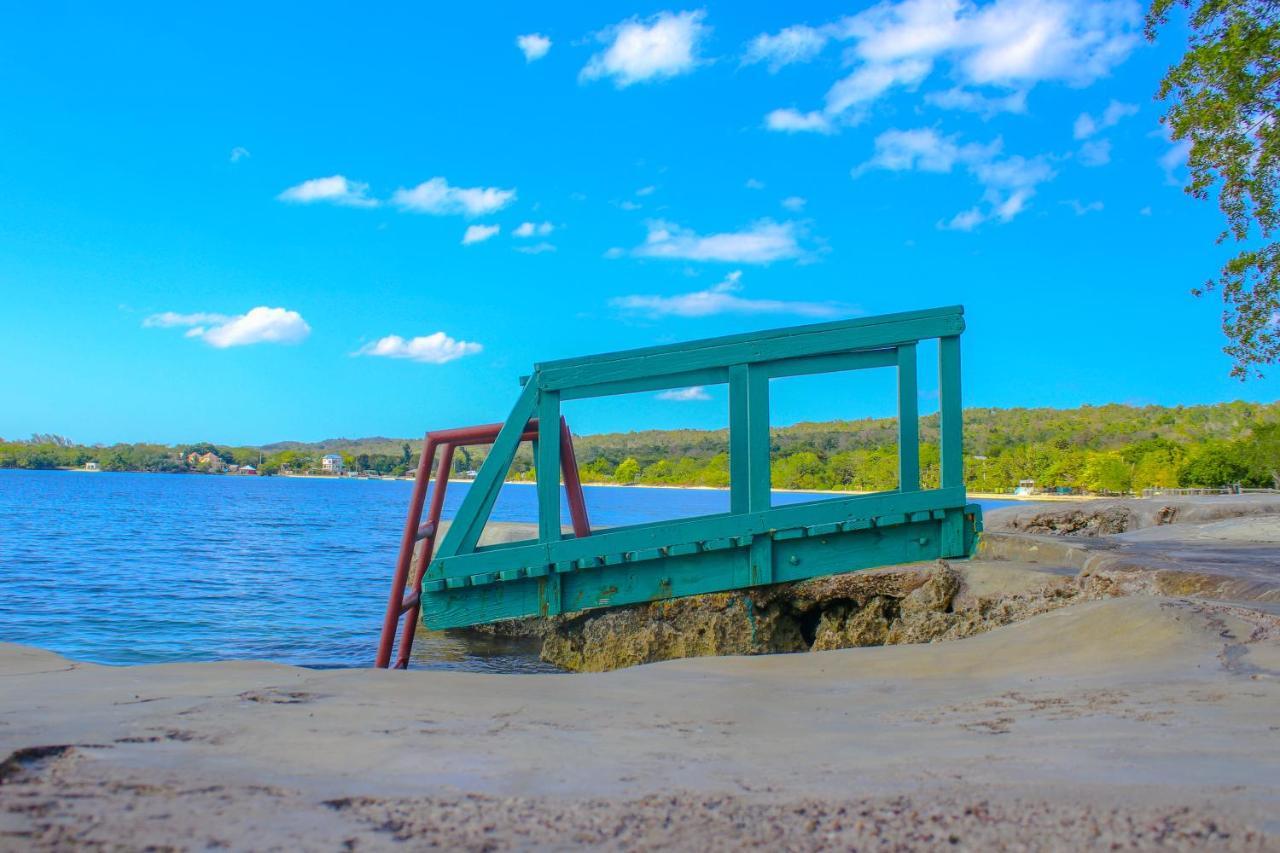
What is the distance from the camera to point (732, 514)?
7.57 meters

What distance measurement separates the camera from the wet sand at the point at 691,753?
210 centimetres

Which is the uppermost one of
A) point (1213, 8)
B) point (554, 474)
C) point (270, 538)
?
point (1213, 8)

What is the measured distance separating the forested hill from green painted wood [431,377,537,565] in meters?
4.52

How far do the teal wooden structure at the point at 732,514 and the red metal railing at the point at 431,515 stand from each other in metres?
0.34

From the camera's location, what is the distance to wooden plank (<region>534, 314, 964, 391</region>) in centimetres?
750

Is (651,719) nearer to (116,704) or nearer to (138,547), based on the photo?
(116,704)

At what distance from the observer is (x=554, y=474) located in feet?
26.4

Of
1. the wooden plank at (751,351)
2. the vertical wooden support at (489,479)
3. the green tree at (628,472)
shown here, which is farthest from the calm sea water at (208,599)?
the green tree at (628,472)

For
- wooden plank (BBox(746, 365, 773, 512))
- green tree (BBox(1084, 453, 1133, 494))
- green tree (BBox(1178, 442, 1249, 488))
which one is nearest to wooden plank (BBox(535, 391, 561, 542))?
wooden plank (BBox(746, 365, 773, 512))

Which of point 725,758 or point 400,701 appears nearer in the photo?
point 725,758

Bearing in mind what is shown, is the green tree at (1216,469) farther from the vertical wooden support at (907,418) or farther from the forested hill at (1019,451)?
the vertical wooden support at (907,418)

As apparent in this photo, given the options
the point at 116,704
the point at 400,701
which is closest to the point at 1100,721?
the point at 400,701

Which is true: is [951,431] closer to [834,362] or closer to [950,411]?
[950,411]

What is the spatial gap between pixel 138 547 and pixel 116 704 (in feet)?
91.0
